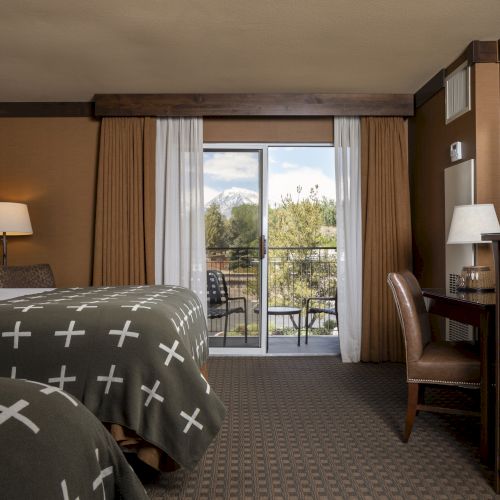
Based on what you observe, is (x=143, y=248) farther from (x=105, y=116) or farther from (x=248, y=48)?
(x=248, y=48)

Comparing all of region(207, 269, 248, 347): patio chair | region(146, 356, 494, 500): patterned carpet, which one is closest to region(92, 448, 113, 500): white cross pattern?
region(146, 356, 494, 500): patterned carpet

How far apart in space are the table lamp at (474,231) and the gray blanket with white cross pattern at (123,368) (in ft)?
6.12

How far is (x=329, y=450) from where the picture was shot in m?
2.80

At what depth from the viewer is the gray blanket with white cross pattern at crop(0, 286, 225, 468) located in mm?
2174

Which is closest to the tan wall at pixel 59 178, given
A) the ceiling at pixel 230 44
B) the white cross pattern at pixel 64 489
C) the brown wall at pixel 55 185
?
the brown wall at pixel 55 185

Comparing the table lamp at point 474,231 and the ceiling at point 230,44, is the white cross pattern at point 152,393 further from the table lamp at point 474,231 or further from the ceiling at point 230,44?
the ceiling at point 230,44

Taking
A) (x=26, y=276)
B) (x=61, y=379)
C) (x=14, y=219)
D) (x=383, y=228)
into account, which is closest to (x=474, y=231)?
(x=383, y=228)

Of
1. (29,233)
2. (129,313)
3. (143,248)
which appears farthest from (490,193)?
(29,233)

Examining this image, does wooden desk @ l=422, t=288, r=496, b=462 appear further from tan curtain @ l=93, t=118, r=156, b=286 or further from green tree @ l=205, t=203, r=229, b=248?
tan curtain @ l=93, t=118, r=156, b=286

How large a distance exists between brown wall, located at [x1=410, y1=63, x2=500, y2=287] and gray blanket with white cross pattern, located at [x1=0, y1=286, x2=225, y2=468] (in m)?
2.58

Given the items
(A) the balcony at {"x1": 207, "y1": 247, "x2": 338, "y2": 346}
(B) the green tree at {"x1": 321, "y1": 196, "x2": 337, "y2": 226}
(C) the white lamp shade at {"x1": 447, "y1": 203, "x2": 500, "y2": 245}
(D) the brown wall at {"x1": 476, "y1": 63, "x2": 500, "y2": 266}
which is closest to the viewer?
(C) the white lamp shade at {"x1": 447, "y1": 203, "x2": 500, "y2": 245}

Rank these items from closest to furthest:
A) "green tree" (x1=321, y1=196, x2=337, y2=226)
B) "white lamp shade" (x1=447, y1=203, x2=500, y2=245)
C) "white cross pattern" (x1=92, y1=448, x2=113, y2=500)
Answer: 1. "white cross pattern" (x1=92, y1=448, x2=113, y2=500)
2. "white lamp shade" (x1=447, y1=203, x2=500, y2=245)
3. "green tree" (x1=321, y1=196, x2=337, y2=226)

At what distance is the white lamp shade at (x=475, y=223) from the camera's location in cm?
328

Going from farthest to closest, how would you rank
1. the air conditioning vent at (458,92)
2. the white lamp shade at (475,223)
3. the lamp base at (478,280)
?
the air conditioning vent at (458,92) < the white lamp shade at (475,223) < the lamp base at (478,280)
